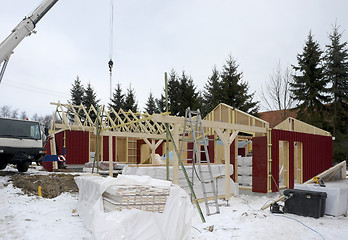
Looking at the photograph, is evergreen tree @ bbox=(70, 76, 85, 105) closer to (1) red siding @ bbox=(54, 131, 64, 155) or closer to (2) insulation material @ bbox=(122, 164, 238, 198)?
(1) red siding @ bbox=(54, 131, 64, 155)

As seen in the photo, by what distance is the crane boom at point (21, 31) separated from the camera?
10797 mm

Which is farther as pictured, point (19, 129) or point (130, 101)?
point (130, 101)

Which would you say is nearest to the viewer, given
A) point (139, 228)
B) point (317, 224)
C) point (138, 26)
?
point (139, 228)

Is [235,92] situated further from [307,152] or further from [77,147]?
[77,147]

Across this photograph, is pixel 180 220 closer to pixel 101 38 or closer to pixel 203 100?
pixel 101 38

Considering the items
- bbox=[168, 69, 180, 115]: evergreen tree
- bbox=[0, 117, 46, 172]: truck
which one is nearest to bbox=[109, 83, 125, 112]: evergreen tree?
bbox=[168, 69, 180, 115]: evergreen tree

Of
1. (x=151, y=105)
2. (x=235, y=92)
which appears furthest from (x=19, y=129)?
(x=151, y=105)

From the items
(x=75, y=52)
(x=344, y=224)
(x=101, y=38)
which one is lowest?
(x=344, y=224)

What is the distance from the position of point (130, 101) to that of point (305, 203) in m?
29.9

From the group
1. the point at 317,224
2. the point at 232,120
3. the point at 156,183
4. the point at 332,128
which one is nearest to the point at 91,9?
the point at 232,120

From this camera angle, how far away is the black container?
750cm

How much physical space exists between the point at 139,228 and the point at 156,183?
913mm

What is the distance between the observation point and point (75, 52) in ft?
43.8

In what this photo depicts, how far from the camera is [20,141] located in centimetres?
1155
